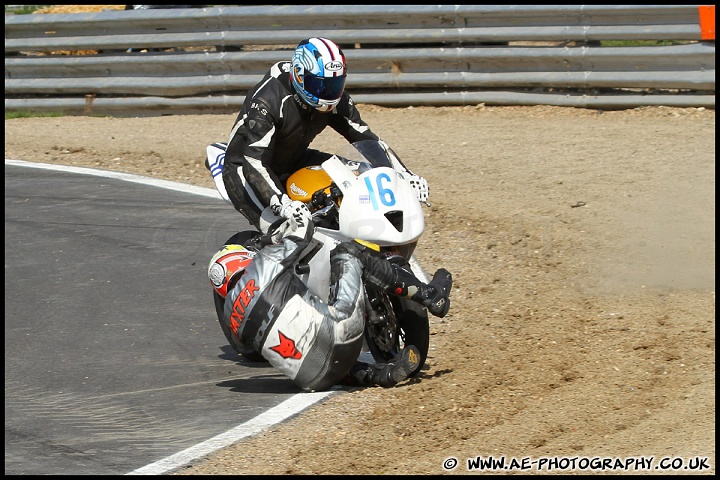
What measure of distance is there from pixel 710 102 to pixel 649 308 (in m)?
5.72

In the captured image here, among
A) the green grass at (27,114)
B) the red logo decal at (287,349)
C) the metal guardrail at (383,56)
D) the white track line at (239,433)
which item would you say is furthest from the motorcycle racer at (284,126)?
the green grass at (27,114)

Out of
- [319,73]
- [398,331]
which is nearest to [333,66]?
[319,73]

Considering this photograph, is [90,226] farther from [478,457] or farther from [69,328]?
[478,457]

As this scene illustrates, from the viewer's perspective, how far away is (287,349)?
611 cm

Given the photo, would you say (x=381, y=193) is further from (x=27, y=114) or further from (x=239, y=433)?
(x=27, y=114)

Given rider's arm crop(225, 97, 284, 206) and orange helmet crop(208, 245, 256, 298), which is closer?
rider's arm crop(225, 97, 284, 206)

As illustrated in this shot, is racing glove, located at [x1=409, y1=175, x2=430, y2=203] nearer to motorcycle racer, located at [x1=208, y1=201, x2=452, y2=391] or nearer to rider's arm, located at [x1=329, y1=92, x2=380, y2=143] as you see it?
motorcycle racer, located at [x1=208, y1=201, x2=452, y2=391]

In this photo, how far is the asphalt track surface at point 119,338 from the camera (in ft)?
18.5

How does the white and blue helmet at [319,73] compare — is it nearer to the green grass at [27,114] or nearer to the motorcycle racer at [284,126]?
the motorcycle racer at [284,126]

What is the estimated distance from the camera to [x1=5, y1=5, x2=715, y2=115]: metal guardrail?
41.7ft

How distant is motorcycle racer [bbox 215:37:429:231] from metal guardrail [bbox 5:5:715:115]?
6.51 m

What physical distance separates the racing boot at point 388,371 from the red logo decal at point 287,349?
407mm

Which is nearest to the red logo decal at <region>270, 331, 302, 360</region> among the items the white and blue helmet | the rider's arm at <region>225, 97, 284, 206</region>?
the rider's arm at <region>225, 97, 284, 206</region>

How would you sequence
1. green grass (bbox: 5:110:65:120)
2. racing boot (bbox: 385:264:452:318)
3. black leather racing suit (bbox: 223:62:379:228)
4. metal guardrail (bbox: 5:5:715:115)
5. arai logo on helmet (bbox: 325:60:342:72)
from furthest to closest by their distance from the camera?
green grass (bbox: 5:110:65:120)
metal guardrail (bbox: 5:5:715:115)
black leather racing suit (bbox: 223:62:379:228)
arai logo on helmet (bbox: 325:60:342:72)
racing boot (bbox: 385:264:452:318)
